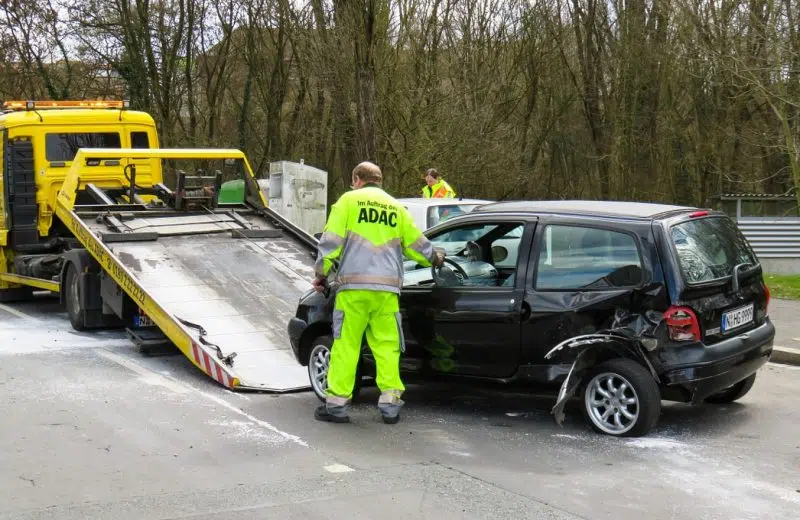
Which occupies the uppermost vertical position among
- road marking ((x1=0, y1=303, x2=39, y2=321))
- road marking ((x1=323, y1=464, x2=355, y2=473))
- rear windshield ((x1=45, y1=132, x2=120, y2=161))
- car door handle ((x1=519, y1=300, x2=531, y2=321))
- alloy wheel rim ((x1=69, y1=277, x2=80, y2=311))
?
rear windshield ((x1=45, y1=132, x2=120, y2=161))

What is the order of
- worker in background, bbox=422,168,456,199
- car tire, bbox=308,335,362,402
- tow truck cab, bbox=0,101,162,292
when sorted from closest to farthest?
1. car tire, bbox=308,335,362,402
2. tow truck cab, bbox=0,101,162,292
3. worker in background, bbox=422,168,456,199

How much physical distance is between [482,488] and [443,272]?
7.32ft

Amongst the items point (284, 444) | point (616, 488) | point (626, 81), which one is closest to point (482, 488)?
point (616, 488)

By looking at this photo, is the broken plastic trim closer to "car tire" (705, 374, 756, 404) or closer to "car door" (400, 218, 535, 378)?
"car door" (400, 218, 535, 378)

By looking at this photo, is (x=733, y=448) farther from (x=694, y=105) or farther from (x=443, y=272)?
(x=694, y=105)

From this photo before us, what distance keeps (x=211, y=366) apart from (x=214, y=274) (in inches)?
80.8

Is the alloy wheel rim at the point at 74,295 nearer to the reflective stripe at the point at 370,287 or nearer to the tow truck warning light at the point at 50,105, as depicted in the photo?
the tow truck warning light at the point at 50,105

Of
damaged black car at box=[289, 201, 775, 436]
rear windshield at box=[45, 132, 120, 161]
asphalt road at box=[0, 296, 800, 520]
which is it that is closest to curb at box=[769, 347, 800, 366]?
asphalt road at box=[0, 296, 800, 520]

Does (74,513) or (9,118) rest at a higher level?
(9,118)

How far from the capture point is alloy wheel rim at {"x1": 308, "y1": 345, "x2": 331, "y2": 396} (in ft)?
26.1

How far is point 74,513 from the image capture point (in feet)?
17.1

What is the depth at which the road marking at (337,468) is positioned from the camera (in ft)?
19.7

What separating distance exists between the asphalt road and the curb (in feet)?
3.20

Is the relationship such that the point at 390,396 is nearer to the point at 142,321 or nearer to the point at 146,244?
the point at 142,321
